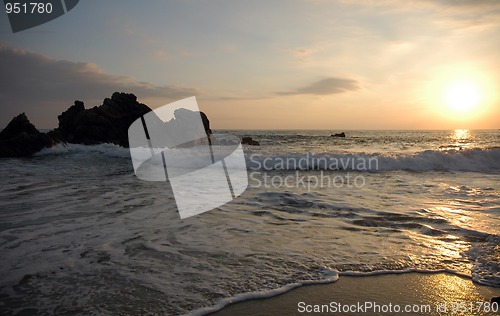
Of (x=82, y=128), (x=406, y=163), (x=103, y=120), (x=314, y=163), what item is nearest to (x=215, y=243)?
(x=314, y=163)

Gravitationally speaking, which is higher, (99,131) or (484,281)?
(99,131)

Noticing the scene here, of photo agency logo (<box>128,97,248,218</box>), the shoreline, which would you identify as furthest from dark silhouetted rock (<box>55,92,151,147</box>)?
the shoreline

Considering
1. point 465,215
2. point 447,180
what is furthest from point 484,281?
point 447,180

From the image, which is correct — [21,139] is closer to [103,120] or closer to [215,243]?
[103,120]

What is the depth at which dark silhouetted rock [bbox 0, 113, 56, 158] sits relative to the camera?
1866 centimetres

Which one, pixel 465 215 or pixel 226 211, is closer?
pixel 465 215

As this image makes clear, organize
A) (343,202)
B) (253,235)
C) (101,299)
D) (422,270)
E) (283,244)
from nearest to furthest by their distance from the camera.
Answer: (101,299) < (422,270) < (283,244) < (253,235) < (343,202)

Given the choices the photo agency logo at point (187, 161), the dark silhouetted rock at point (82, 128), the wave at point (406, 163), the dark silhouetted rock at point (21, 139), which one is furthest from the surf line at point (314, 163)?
the dark silhouetted rock at point (82, 128)

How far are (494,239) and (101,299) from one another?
15.6 ft

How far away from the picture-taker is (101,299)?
8.71 ft

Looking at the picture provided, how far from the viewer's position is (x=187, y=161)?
1573 cm

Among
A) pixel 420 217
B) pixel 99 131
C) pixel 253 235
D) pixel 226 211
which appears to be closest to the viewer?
pixel 253 235

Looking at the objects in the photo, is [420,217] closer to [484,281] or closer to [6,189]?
[484,281]

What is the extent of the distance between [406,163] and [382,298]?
1342 centimetres
